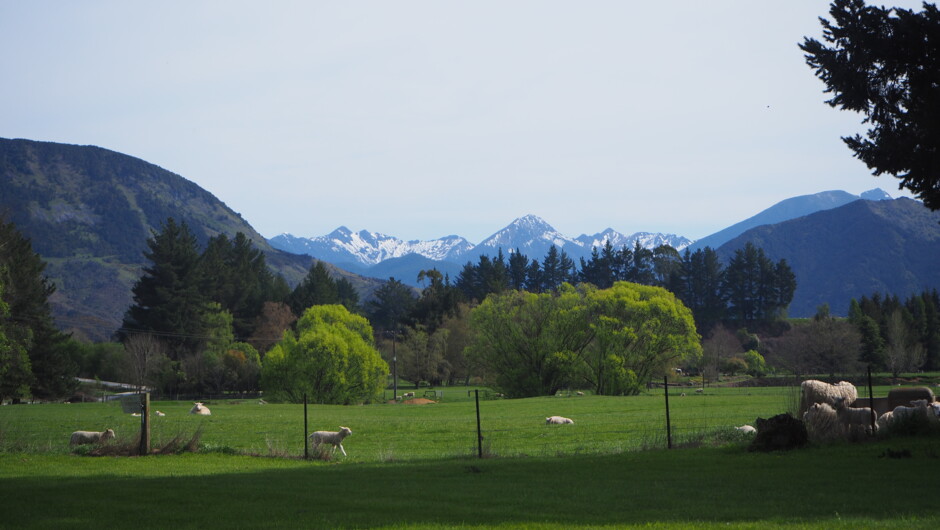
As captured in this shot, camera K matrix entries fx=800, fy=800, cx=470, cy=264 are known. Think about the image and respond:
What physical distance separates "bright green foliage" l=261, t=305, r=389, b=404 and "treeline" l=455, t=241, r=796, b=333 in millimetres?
73847

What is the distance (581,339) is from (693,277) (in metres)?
103

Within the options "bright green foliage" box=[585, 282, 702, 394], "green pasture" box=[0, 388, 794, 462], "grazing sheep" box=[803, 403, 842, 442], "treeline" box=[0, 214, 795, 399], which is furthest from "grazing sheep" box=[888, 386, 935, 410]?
"bright green foliage" box=[585, 282, 702, 394]

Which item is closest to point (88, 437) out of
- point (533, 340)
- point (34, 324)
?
point (533, 340)

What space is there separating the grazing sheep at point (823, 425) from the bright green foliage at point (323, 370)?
61030 mm


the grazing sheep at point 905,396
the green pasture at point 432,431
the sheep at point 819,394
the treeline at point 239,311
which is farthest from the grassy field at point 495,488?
the treeline at point 239,311

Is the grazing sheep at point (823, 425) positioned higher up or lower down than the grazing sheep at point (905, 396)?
lower down

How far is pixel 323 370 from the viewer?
77.0 m

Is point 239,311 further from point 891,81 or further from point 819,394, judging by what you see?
point 891,81

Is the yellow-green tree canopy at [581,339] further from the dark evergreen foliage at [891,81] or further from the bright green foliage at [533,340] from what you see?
the dark evergreen foliage at [891,81]

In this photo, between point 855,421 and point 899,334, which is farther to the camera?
point 899,334

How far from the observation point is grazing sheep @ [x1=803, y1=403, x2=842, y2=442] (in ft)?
63.5

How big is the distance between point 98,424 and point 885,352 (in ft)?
321

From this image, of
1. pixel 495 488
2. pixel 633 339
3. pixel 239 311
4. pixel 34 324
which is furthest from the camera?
pixel 239 311

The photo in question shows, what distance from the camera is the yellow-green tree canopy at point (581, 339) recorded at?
7656 centimetres
